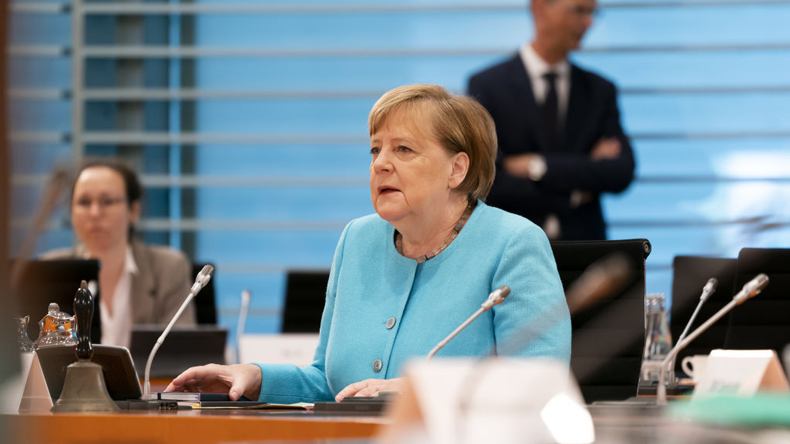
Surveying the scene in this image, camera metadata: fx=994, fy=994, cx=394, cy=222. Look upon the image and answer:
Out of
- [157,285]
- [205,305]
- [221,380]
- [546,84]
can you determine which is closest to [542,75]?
[546,84]

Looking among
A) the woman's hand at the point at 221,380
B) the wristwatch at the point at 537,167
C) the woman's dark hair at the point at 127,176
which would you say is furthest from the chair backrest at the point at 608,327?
the woman's dark hair at the point at 127,176

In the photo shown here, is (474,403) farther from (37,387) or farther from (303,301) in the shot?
(303,301)

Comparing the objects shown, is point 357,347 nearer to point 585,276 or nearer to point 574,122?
point 585,276

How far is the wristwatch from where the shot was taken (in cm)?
420

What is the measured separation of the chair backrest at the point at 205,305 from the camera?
14.4ft

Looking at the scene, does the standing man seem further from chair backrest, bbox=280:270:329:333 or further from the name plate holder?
the name plate holder

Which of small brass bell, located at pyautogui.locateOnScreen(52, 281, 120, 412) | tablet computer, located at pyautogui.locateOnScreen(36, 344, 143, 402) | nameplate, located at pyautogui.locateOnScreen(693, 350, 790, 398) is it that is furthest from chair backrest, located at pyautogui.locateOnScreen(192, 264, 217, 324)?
nameplate, located at pyautogui.locateOnScreen(693, 350, 790, 398)

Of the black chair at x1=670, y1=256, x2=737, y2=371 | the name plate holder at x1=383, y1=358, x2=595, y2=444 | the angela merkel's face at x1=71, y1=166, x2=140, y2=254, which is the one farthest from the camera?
the angela merkel's face at x1=71, y1=166, x2=140, y2=254

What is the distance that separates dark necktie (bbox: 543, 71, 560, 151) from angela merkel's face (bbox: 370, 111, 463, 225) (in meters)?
2.15

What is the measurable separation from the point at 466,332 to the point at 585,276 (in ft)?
1.39

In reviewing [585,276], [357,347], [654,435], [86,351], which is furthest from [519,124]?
[654,435]

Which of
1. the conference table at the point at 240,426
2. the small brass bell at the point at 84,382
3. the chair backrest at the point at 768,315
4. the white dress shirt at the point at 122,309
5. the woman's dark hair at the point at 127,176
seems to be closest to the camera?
the conference table at the point at 240,426

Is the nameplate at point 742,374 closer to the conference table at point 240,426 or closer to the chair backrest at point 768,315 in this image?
the conference table at point 240,426

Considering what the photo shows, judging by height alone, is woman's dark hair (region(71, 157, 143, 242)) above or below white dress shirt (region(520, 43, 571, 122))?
below
